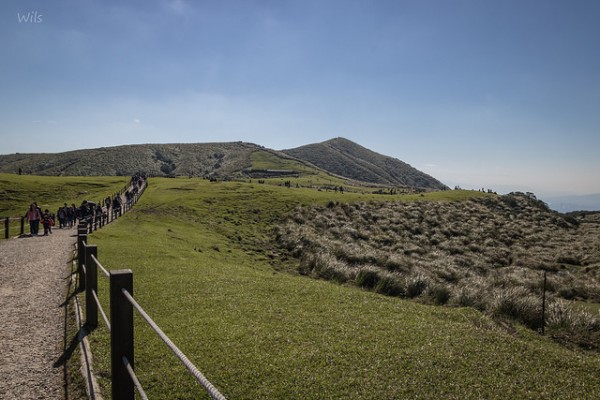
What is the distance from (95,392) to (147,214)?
37.4 metres

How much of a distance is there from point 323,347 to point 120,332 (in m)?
5.75

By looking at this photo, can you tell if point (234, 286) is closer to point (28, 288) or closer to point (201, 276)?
point (201, 276)

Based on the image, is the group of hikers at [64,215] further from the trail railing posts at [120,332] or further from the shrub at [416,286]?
the trail railing posts at [120,332]

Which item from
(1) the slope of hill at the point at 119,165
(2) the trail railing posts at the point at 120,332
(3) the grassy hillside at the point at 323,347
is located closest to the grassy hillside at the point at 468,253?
(3) the grassy hillside at the point at 323,347

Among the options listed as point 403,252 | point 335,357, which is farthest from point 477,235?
point 335,357

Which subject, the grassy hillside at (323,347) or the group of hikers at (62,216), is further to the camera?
the group of hikers at (62,216)

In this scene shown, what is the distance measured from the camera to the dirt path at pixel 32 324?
7281mm

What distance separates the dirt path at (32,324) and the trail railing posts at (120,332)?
2786 millimetres

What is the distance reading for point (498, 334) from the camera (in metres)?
11.1

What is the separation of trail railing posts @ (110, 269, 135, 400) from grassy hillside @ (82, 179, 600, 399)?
241 centimetres

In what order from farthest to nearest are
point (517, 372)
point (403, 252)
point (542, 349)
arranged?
point (403, 252), point (542, 349), point (517, 372)

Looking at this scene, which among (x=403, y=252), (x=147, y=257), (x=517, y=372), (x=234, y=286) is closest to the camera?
(x=517, y=372)

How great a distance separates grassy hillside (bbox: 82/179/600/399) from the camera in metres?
7.80

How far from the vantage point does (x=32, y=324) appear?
10461 mm
